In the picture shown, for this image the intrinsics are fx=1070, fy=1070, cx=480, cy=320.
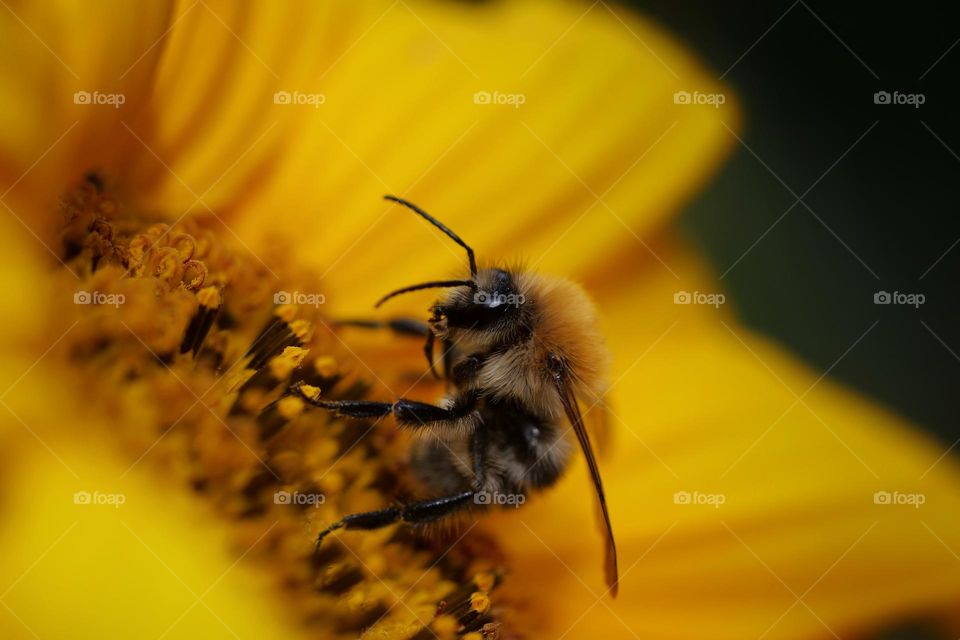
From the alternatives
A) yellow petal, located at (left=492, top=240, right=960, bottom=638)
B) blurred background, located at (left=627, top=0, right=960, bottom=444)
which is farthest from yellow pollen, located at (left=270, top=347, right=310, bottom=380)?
blurred background, located at (left=627, top=0, right=960, bottom=444)

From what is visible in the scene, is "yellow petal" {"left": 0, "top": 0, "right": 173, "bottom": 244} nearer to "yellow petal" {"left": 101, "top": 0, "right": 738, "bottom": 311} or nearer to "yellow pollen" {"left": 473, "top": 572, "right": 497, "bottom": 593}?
"yellow petal" {"left": 101, "top": 0, "right": 738, "bottom": 311}

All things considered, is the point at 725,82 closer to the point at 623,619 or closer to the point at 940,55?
the point at 940,55

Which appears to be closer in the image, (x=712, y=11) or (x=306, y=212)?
(x=306, y=212)

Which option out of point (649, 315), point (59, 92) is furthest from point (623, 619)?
point (59, 92)

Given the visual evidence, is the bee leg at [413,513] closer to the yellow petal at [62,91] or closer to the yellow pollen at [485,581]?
the yellow pollen at [485,581]

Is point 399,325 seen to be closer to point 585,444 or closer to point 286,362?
point 286,362

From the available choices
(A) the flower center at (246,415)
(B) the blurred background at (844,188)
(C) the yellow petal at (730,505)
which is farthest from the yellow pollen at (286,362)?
(B) the blurred background at (844,188)
